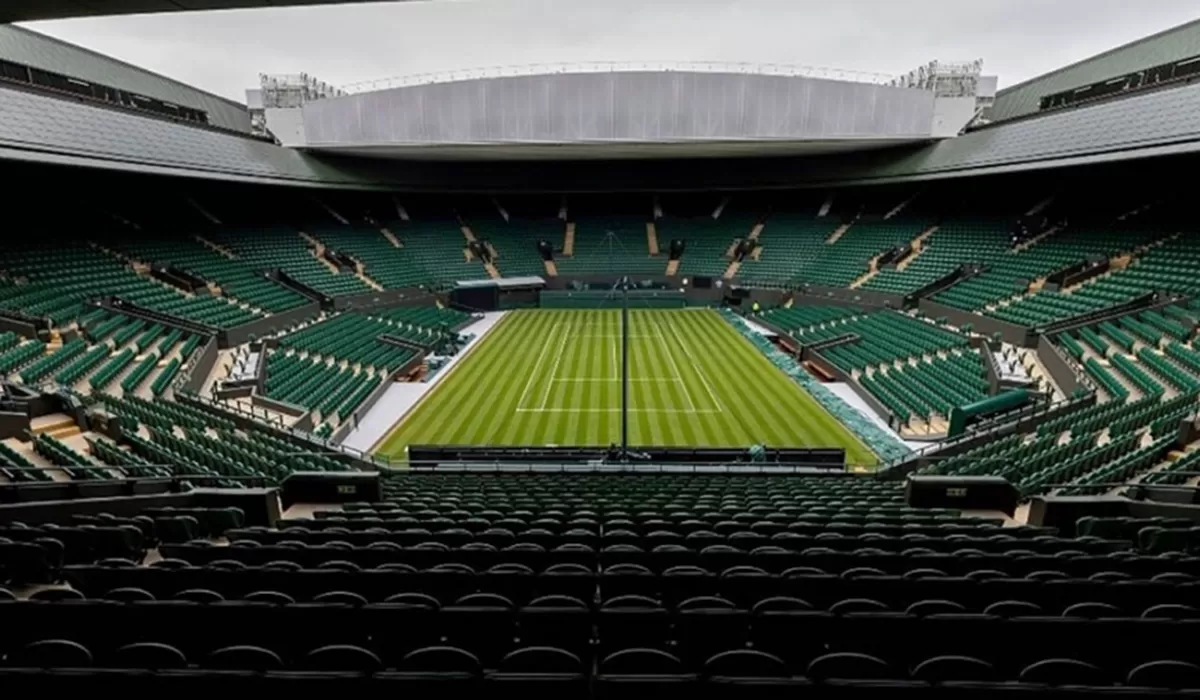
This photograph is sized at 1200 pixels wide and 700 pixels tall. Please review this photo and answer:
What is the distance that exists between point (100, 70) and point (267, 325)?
60.8ft

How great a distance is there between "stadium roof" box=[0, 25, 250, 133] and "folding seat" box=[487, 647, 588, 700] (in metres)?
39.0

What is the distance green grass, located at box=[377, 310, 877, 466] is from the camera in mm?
20188

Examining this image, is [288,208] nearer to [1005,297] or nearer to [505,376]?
[505,376]

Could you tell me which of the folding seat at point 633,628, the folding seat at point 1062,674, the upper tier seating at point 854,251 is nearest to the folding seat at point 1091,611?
the folding seat at point 1062,674

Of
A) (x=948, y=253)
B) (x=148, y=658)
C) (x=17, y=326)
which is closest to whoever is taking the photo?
(x=148, y=658)

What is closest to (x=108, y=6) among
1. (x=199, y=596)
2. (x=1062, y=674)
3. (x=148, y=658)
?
(x=199, y=596)

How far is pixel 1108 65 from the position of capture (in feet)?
116

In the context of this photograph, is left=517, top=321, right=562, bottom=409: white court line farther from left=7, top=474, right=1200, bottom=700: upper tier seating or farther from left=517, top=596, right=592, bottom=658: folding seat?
left=517, top=596, right=592, bottom=658: folding seat

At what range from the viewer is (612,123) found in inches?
1454

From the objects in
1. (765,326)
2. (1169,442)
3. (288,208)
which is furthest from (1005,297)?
(288,208)

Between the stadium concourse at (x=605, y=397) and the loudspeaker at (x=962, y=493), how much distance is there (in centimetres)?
6

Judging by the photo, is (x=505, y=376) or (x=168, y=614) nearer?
(x=168, y=614)

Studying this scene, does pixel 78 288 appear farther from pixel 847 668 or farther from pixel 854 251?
pixel 854 251

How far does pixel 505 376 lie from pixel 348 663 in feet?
75.6
